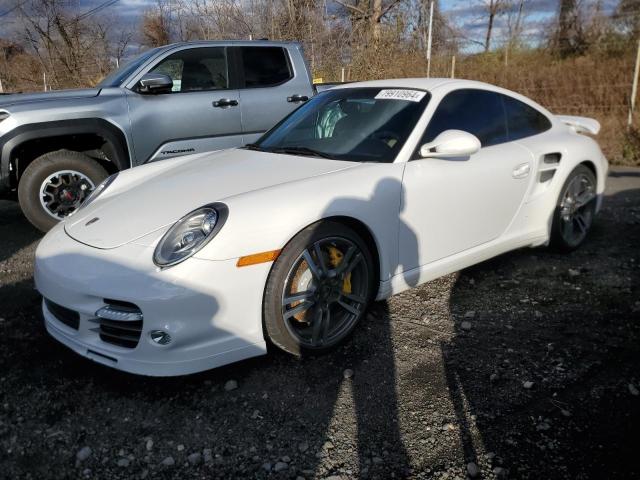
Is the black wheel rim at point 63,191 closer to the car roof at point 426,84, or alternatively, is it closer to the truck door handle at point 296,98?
the truck door handle at point 296,98

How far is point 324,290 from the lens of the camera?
8.79 ft

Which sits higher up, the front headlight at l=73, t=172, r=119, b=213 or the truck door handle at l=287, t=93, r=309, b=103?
the truck door handle at l=287, t=93, r=309, b=103

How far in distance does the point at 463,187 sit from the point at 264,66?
3.53 meters

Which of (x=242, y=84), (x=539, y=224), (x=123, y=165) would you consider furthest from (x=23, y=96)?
(x=539, y=224)

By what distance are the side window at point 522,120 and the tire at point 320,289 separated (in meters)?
1.73

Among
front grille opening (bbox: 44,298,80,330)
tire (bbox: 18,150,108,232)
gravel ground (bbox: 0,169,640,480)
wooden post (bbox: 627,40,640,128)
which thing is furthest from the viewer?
wooden post (bbox: 627,40,640,128)

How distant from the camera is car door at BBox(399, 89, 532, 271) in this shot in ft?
9.75

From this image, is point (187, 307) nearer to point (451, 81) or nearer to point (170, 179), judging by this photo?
point (170, 179)

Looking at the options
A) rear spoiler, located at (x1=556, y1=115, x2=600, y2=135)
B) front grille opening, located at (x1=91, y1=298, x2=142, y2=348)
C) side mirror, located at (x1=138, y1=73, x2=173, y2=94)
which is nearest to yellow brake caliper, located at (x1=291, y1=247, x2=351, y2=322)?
front grille opening, located at (x1=91, y1=298, x2=142, y2=348)

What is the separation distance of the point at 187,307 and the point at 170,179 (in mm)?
1135

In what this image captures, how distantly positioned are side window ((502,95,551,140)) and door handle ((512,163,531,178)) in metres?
0.24

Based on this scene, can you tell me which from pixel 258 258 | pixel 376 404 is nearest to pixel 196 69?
pixel 258 258

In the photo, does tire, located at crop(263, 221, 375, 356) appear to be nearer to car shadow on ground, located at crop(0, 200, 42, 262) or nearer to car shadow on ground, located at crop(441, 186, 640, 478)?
car shadow on ground, located at crop(441, 186, 640, 478)

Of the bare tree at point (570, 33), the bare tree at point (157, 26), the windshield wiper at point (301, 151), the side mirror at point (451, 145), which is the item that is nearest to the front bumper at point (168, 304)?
the windshield wiper at point (301, 151)
